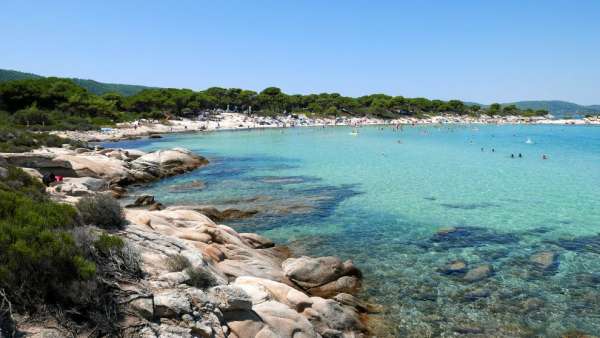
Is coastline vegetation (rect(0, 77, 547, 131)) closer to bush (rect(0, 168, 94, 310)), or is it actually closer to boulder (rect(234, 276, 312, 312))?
boulder (rect(234, 276, 312, 312))

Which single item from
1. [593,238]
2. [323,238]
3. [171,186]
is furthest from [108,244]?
[171,186]

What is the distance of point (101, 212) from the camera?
29.8 feet

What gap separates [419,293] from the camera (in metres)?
11.4

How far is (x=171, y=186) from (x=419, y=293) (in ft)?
69.8

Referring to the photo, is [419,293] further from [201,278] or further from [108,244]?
[108,244]

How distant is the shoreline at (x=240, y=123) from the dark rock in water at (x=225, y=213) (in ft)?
144

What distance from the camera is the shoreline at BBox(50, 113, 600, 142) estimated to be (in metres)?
66.4

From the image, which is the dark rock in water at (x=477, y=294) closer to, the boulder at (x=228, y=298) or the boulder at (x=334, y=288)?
the boulder at (x=334, y=288)

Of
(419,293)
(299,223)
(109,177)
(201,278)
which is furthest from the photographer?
(109,177)

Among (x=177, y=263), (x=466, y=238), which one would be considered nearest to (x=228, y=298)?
(x=177, y=263)

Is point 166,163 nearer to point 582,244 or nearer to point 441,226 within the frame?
point 441,226

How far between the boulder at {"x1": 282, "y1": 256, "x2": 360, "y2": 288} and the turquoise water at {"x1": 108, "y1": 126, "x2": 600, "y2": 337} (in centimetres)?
87

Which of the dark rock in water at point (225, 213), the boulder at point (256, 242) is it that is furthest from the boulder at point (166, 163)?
the boulder at point (256, 242)

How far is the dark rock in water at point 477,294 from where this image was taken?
11086 millimetres
